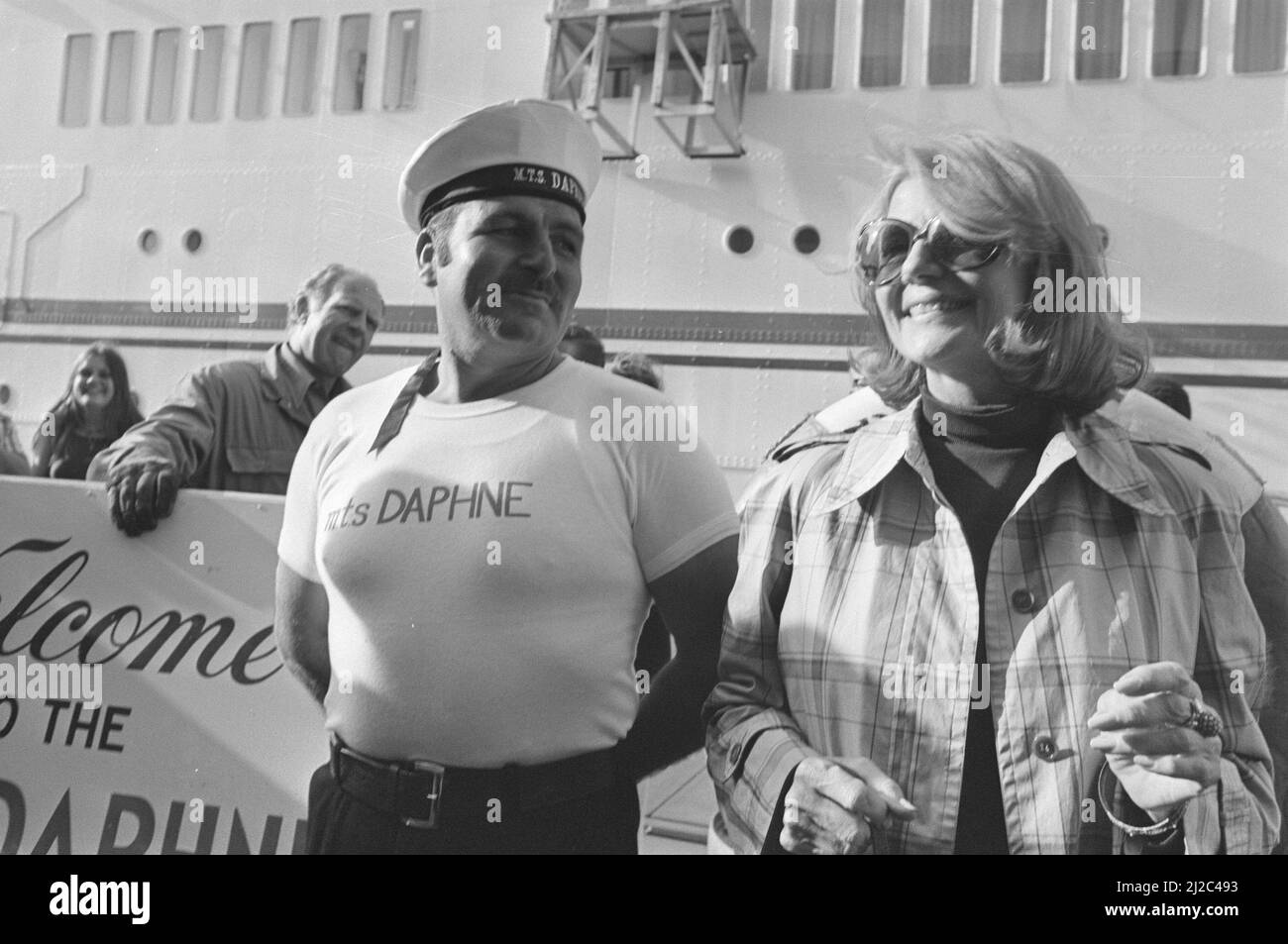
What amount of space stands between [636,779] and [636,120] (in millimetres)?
1258

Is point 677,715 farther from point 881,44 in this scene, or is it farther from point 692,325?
point 881,44

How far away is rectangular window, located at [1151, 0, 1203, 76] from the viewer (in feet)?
7.07

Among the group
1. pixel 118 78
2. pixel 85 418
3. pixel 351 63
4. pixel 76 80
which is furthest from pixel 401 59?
pixel 85 418

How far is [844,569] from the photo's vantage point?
2.02 meters

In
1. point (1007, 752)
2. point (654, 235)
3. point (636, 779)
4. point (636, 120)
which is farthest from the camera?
point (654, 235)

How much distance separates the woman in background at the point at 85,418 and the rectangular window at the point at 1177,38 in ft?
7.10

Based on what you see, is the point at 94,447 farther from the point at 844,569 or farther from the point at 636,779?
the point at 844,569

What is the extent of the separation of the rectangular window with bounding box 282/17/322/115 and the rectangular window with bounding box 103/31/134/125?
38 cm

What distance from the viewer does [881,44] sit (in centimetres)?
227

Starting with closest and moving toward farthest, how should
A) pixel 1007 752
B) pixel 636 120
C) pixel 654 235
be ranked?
pixel 1007 752 < pixel 636 120 < pixel 654 235

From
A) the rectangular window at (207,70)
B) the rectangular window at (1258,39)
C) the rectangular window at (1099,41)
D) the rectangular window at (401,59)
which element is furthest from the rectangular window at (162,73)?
the rectangular window at (1258,39)
